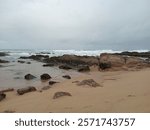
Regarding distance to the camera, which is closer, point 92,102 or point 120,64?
point 92,102

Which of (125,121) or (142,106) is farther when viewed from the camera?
(142,106)

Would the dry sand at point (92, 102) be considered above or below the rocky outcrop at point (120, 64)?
above

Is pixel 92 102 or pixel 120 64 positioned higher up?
pixel 92 102

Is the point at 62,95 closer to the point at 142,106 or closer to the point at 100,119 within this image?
the point at 142,106

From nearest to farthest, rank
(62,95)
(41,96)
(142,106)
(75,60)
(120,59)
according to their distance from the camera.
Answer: (142,106) < (62,95) < (41,96) < (120,59) < (75,60)

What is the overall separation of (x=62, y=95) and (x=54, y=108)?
964 mm

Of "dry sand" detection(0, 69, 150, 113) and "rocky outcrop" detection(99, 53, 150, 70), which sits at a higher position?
"dry sand" detection(0, 69, 150, 113)

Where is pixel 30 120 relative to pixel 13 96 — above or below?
above

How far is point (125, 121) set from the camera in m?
3.64

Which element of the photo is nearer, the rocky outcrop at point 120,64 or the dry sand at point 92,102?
the dry sand at point 92,102

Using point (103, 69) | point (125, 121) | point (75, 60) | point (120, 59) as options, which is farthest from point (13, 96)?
point (75, 60)

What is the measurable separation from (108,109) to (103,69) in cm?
Answer: 1073

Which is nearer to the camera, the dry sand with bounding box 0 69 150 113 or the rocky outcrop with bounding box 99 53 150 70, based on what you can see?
the dry sand with bounding box 0 69 150 113

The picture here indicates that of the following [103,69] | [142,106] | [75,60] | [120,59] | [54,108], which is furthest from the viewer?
[75,60]
